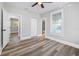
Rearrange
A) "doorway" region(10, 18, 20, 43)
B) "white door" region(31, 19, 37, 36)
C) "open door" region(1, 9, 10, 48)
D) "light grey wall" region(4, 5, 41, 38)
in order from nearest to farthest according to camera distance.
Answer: "open door" region(1, 9, 10, 48), "doorway" region(10, 18, 20, 43), "light grey wall" region(4, 5, 41, 38), "white door" region(31, 19, 37, 36)

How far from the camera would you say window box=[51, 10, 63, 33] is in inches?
152

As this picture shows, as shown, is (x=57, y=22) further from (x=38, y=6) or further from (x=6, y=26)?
(x=6, y=26)

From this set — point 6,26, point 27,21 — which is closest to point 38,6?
point 27,21

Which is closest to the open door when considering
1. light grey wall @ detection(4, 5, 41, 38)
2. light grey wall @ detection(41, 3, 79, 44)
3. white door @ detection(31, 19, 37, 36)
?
light grey wall @ detection(4, 5, 41, 38)

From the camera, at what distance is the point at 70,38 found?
3.83 metres

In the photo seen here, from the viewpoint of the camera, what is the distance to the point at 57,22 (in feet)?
13.0

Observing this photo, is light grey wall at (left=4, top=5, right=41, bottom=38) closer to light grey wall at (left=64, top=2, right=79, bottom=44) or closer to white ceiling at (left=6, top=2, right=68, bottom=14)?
white ceiling at (left=6, top=2, right=68, bottom=14)

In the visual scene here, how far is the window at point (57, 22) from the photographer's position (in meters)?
3.85

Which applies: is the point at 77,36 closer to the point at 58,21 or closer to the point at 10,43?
the point at 58,21

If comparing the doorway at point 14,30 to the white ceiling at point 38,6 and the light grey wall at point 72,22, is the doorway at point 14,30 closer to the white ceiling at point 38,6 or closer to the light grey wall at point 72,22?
the white ceiling at point 38,6

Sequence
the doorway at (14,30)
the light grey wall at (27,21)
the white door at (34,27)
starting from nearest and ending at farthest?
the doorway at (14,30) < the light grey wall at (27,21) < the white door at (34,27)

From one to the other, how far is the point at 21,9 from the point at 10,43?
1.52 m

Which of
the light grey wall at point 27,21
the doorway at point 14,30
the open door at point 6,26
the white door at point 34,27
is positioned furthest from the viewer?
the white door at point 34,27

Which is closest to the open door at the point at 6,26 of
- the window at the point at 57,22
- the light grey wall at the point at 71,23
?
the light grey wall at the point at 71,23
